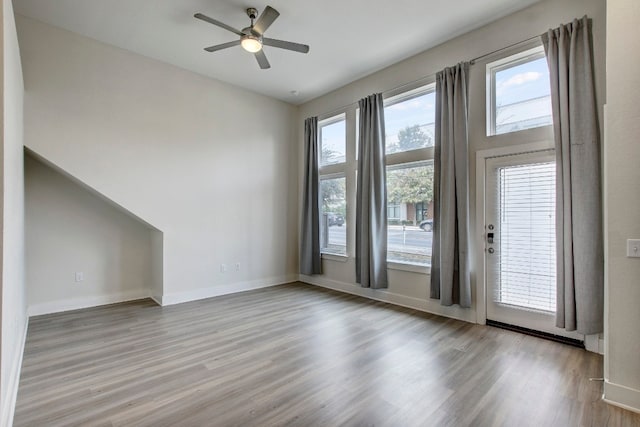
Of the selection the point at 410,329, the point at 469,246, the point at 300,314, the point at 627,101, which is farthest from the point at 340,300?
the point at 627,101

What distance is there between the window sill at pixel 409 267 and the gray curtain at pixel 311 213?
151cm

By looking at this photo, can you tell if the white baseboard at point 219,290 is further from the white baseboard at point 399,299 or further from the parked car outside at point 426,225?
the parked car outside at point 426,225

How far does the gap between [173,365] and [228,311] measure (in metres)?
1.48

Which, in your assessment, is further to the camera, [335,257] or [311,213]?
[311,213]

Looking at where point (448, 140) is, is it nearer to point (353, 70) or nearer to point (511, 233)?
point (511, 233)

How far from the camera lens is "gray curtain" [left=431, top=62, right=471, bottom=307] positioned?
3.62 metres

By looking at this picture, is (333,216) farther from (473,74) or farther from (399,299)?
(473,74)

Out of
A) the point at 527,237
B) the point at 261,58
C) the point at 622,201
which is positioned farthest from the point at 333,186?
the point at 622,201

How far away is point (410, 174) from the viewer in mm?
4402

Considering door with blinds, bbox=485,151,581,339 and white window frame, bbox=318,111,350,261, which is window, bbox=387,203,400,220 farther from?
door with blinds, bbox=485,151,581,339

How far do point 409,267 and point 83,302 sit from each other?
4.58 meters

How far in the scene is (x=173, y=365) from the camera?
265cm

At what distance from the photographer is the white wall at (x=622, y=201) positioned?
2.06 meters

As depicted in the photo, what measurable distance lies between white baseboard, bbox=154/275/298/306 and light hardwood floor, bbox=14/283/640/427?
510mm
